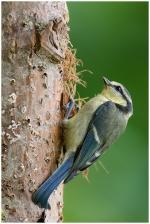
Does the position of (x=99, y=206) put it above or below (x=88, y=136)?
below

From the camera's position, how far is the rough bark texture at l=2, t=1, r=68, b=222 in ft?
13.4

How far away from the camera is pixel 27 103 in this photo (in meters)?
4.14

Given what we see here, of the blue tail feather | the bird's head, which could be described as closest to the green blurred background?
the bird's head

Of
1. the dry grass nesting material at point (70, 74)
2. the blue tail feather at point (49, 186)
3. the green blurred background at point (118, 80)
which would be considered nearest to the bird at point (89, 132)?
the blue tail feather at point (49, 186)

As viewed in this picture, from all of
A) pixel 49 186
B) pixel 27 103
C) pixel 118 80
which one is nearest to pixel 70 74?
pixel 27 103

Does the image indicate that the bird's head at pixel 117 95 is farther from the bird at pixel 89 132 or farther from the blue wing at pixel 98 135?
the blue wing at pixel 98 135

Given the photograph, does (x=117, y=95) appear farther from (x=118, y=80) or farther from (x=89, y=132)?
(x=118, y=80)

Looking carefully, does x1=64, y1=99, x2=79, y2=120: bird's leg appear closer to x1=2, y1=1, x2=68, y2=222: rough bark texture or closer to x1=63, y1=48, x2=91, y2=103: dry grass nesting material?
x1=63, y1=48, x2=91, y2=103: dry grass nesting material

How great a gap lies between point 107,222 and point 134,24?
1567 millimetres

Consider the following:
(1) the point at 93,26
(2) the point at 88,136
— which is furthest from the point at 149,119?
(2) the point at 88,136

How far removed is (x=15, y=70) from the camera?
13.5 ft

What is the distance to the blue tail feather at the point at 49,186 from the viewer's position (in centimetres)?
411

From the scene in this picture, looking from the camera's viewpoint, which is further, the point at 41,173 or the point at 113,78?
the point at 113,78

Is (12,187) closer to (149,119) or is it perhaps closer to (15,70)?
(15,70)
